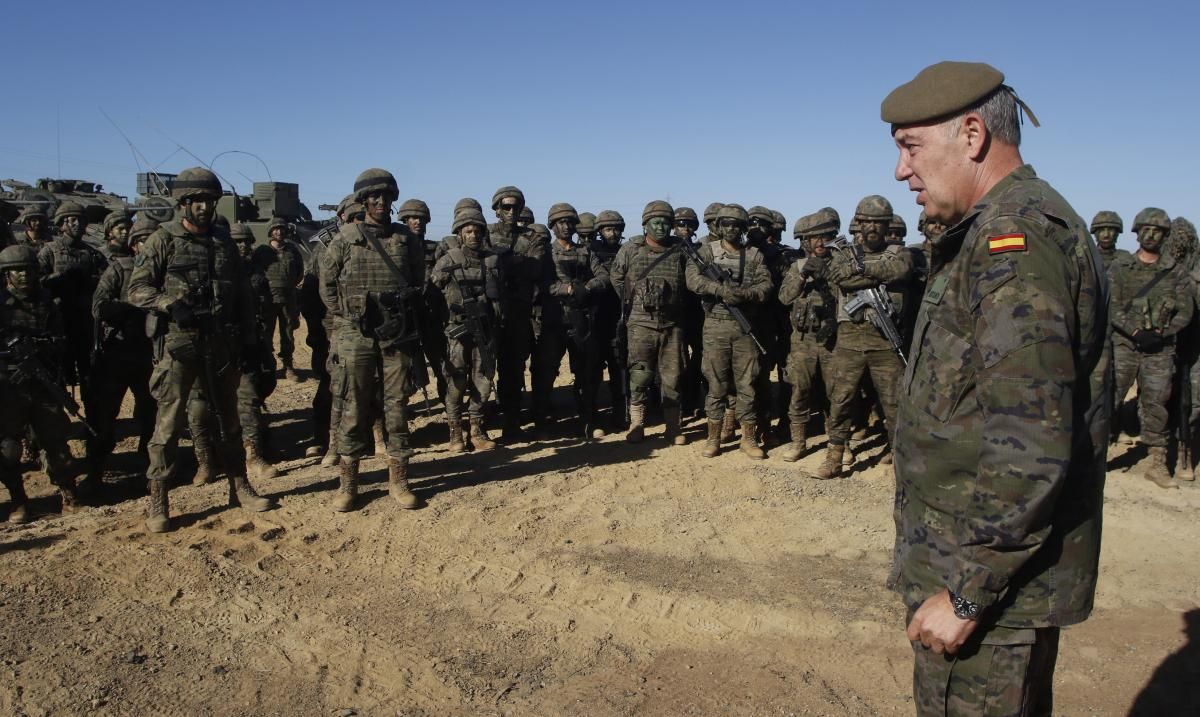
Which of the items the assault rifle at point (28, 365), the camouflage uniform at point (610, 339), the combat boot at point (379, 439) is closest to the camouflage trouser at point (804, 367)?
the camouflage uniform at point (610, 339)

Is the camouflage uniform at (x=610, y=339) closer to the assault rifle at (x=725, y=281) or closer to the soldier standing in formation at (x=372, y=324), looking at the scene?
the assault rifle at (x=725, y=281)

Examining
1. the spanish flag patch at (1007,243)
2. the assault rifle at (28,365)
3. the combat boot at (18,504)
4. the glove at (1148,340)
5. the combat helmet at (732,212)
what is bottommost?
the combat boot at (18,504)

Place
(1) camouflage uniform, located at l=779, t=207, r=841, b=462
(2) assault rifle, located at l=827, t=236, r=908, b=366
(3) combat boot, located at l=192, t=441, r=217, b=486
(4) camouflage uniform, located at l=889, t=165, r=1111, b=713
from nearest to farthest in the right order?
(4) camouflage uniform, located at l=889, t=165, r=1111, b=713, (2) assault rifle, located at l=827, t=236, r=908, b=366, (3) combat boot, located at l=192, t=441, r=217, b=486, (1) camouflage uniform, located at l=779, t=207, r=841, b=462

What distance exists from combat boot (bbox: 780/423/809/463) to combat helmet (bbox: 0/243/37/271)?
22.8 ft

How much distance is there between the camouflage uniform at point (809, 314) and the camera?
7789 millimetres

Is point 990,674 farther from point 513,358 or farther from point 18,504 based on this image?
point 513,358

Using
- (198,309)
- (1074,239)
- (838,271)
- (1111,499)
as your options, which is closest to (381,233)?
(198,309)

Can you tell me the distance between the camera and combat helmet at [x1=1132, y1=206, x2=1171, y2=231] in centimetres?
804

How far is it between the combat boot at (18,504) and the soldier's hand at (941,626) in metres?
6.72

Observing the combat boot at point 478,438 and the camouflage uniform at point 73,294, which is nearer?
the camouflage uniform at point 73,294

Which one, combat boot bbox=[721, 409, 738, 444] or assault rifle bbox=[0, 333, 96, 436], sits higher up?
assault rifle bbox=[0, 333, 96, 436]

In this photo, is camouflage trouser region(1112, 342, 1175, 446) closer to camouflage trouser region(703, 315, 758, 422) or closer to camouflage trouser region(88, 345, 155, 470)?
camouflage trouser region(703, 315, 758, 422)

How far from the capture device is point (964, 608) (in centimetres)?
206

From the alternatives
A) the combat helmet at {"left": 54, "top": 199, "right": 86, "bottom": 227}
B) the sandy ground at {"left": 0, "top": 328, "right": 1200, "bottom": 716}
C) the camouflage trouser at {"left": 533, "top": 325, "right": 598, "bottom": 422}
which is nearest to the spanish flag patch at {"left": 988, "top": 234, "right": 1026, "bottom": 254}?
the sandy ground at {"left": 0, "top": 328, "right": 1200, "bottom": 716}
